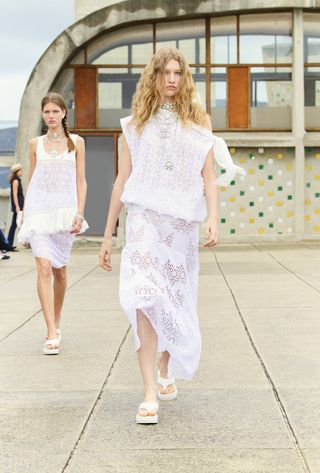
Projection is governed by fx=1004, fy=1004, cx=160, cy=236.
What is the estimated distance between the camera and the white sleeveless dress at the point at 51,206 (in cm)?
796

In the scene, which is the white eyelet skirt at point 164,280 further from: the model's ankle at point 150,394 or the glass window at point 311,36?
the glass window at point 311,36

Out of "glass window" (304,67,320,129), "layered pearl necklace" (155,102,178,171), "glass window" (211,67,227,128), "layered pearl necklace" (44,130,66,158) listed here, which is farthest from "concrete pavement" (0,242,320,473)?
"glass window" (304,67,320,129)

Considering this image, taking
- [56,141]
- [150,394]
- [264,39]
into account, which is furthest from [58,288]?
[264,39]

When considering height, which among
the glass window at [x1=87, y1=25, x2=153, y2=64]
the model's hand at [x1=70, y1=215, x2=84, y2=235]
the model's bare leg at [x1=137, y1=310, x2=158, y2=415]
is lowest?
the model's bare leg at [x1=137, y1=310, x2=158, y2=415]

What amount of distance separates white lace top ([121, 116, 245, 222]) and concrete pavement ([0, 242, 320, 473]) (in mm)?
1167

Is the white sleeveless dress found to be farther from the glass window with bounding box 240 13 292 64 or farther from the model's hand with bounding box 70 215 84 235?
the glass window with bounding box 240 13 292 64

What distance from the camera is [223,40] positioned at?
25656mm

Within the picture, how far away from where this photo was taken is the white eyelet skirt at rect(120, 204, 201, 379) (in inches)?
214

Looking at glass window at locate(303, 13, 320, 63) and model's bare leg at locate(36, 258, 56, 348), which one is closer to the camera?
model's bare leg at locate(36, 258, 56, 348)

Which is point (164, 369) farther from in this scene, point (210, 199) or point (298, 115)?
point (298, 115)

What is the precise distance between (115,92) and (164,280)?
2061 cm

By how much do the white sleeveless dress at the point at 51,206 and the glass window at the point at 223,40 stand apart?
18.1 m

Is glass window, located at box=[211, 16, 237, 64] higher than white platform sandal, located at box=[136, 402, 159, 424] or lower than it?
higher

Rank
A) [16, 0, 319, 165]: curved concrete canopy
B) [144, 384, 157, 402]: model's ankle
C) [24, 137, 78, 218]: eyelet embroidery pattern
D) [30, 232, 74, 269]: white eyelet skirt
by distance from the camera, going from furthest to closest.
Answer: [16, 0, 319, 165]: curved concrete canopy < [24, 137, 78, 218]: eyelet embroidery pattern < [30, 232, 74, 269]: white eyelet skirt < [144, 384, 157, 402]: model's ankle
